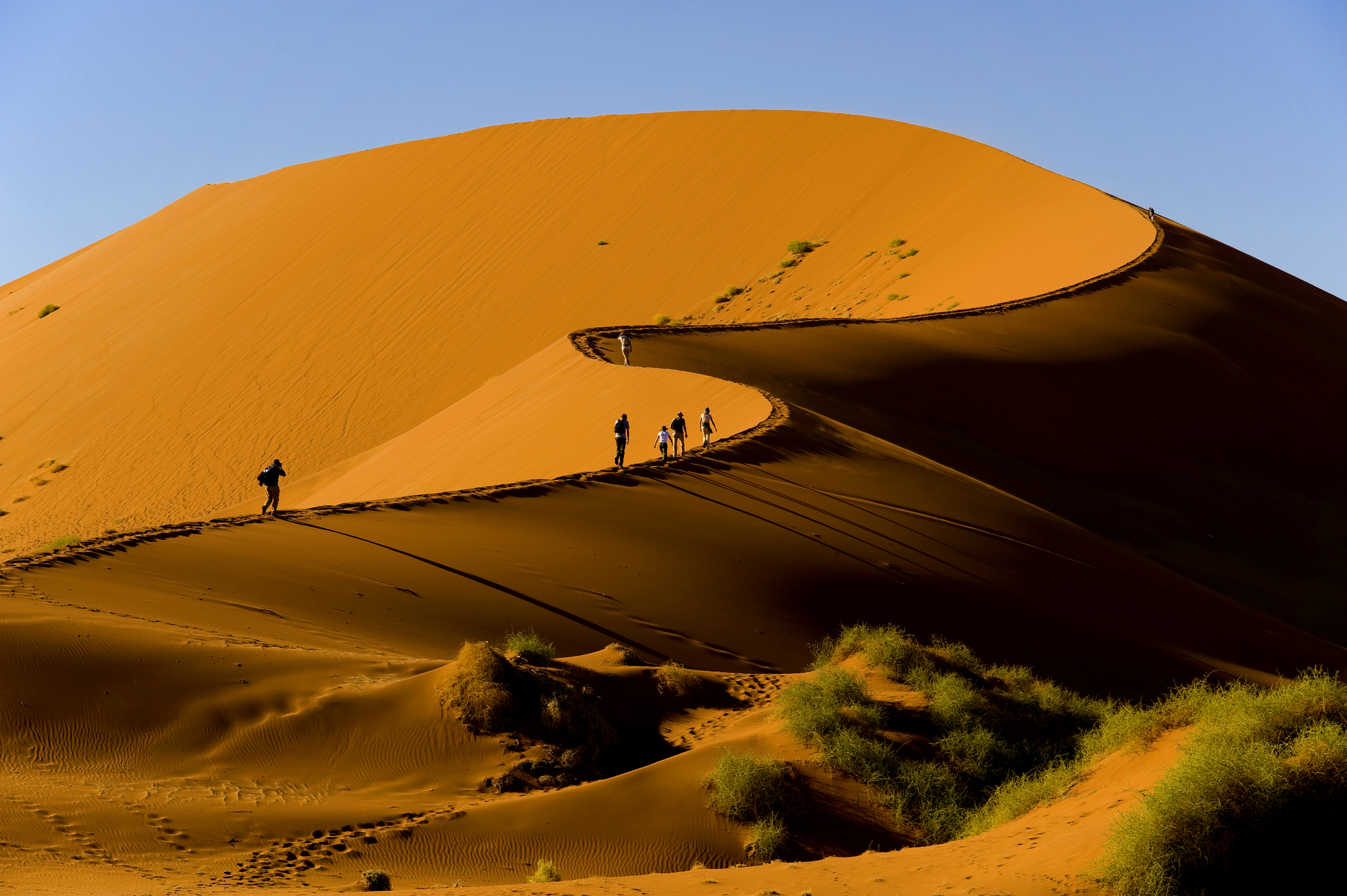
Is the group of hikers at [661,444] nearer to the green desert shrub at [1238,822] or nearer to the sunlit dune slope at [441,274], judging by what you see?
the sunlit dune slope at [441,274]

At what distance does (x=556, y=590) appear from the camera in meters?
15.6

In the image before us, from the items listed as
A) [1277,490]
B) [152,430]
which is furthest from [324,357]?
[1277,490]

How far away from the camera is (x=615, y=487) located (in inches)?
750

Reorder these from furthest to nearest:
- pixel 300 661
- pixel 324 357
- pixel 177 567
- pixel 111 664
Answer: pixel 324 357 < pixel 177 567 < pixel 300 661 < pixel 111 664

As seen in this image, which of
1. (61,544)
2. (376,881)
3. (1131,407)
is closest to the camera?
(376,881)

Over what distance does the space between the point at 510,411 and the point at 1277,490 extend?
55.5 feet

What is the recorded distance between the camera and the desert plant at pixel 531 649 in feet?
40.6

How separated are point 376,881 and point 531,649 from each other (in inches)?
167

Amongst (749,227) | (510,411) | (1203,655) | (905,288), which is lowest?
(1203,655)

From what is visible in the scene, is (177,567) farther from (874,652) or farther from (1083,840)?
(1083,840)

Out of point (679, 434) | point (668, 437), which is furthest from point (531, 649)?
point (679, 434)

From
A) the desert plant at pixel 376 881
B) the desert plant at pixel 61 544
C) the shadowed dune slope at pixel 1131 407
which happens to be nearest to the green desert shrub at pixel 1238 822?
the desert plant at pixel 376 881

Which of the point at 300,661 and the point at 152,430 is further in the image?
the point at 152,430

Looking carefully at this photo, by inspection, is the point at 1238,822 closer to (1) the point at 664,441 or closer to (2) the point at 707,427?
(1) the point at 664,441
